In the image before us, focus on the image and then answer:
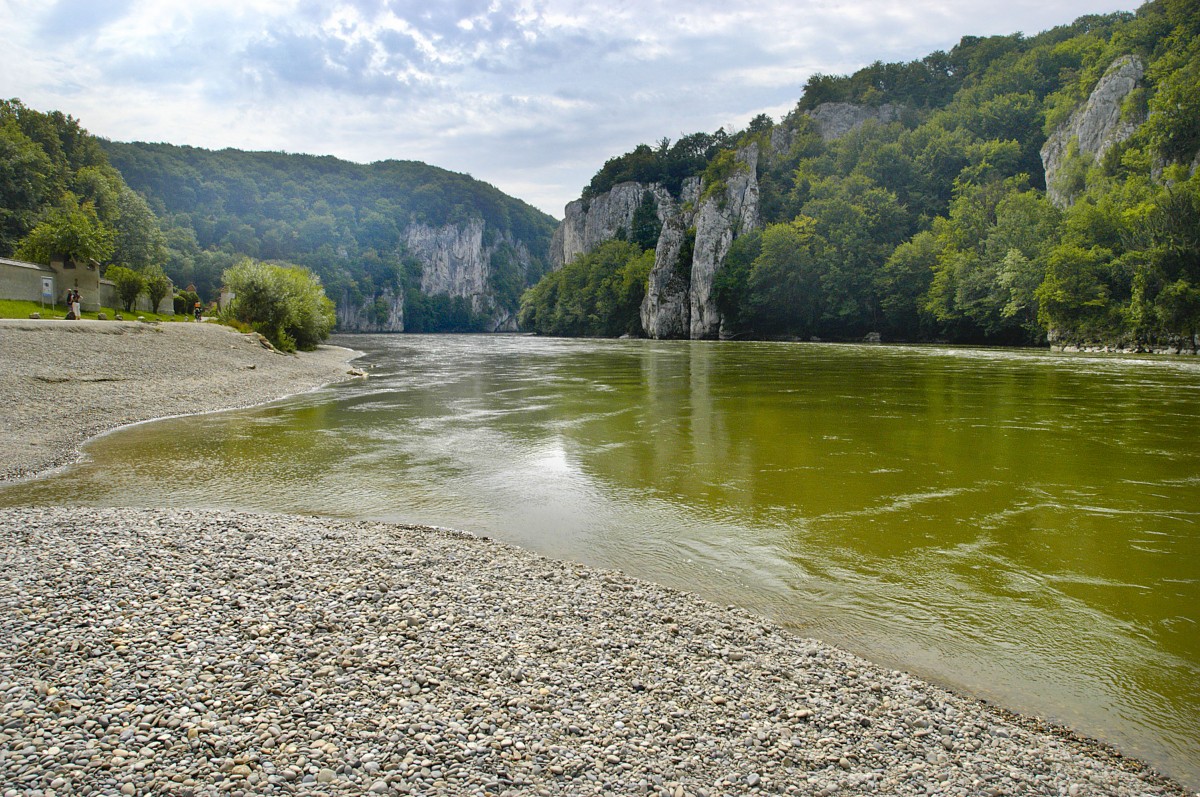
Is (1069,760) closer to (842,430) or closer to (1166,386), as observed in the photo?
(842,430)

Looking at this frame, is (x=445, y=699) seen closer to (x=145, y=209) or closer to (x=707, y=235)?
(x=145, y=209)

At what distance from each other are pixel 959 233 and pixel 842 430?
232ft

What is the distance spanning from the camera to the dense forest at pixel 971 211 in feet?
173

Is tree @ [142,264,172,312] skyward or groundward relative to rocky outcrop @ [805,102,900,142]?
groundward

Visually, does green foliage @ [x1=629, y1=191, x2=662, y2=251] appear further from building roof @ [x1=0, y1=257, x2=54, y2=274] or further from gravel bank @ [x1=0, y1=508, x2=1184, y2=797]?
gravel bank @ [x1=0, y1=508, x2=1184, y2=797]

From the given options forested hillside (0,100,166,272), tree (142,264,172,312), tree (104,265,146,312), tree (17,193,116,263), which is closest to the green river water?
tree (17,193,116,263)

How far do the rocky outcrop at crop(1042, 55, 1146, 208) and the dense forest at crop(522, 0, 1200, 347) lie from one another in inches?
18.3

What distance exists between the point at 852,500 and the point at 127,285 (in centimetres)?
6059

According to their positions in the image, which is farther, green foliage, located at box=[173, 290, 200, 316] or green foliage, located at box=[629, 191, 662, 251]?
green foliage, located at box=[629, 191, 662, 251]

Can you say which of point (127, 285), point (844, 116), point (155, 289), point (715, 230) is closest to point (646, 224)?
point (715, 230)

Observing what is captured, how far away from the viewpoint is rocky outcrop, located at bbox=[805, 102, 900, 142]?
388 ft

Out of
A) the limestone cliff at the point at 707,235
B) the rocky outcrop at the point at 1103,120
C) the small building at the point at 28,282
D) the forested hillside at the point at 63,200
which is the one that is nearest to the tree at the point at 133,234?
the forested hillside at the point at 63,200

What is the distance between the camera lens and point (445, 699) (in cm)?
460

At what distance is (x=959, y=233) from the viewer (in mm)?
74812
